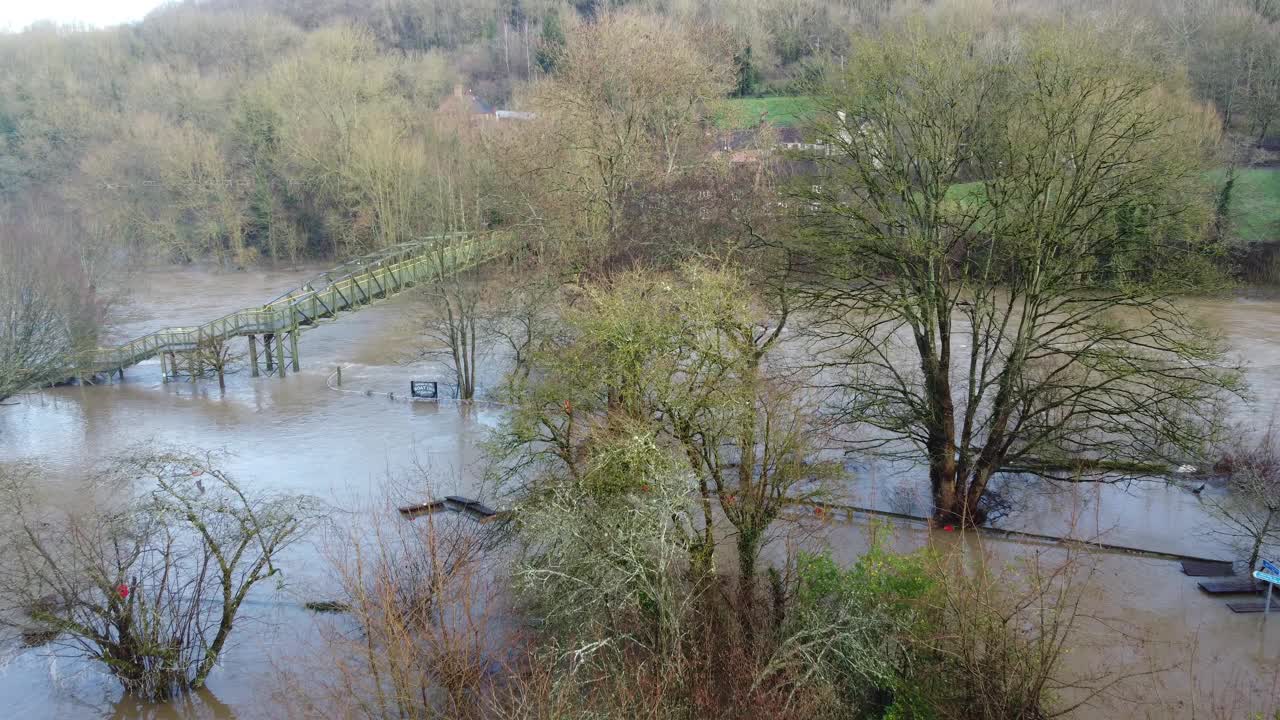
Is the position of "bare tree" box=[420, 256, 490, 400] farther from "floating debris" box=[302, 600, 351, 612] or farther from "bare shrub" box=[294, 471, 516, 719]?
"floating debris" box=[302, 600, 351, 612]

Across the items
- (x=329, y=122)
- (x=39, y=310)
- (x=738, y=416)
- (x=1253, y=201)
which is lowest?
(x=39, y=310)

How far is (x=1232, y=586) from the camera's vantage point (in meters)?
12.9

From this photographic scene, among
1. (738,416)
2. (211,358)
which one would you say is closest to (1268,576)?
(738,416)

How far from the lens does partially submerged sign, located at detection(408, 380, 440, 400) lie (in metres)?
24.5

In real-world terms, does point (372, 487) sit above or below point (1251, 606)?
below

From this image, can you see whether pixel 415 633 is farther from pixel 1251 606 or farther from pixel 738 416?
pixel 1251 606

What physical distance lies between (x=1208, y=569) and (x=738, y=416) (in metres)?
7.40

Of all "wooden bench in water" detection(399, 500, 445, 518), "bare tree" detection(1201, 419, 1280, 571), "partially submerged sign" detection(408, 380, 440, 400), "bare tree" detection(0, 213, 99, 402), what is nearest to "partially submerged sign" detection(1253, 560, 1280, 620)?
"bare tree" detection(1201, 419, 1280, 571)

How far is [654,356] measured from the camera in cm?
1216

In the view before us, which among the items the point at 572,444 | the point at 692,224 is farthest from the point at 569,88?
the point at 572,444

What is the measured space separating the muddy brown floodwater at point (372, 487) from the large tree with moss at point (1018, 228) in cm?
111

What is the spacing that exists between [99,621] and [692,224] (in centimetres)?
1207

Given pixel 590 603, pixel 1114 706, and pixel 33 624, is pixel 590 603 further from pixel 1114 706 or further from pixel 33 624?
pixel 33 624

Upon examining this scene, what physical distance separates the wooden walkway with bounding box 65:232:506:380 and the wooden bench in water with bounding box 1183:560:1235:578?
60.8 feet
